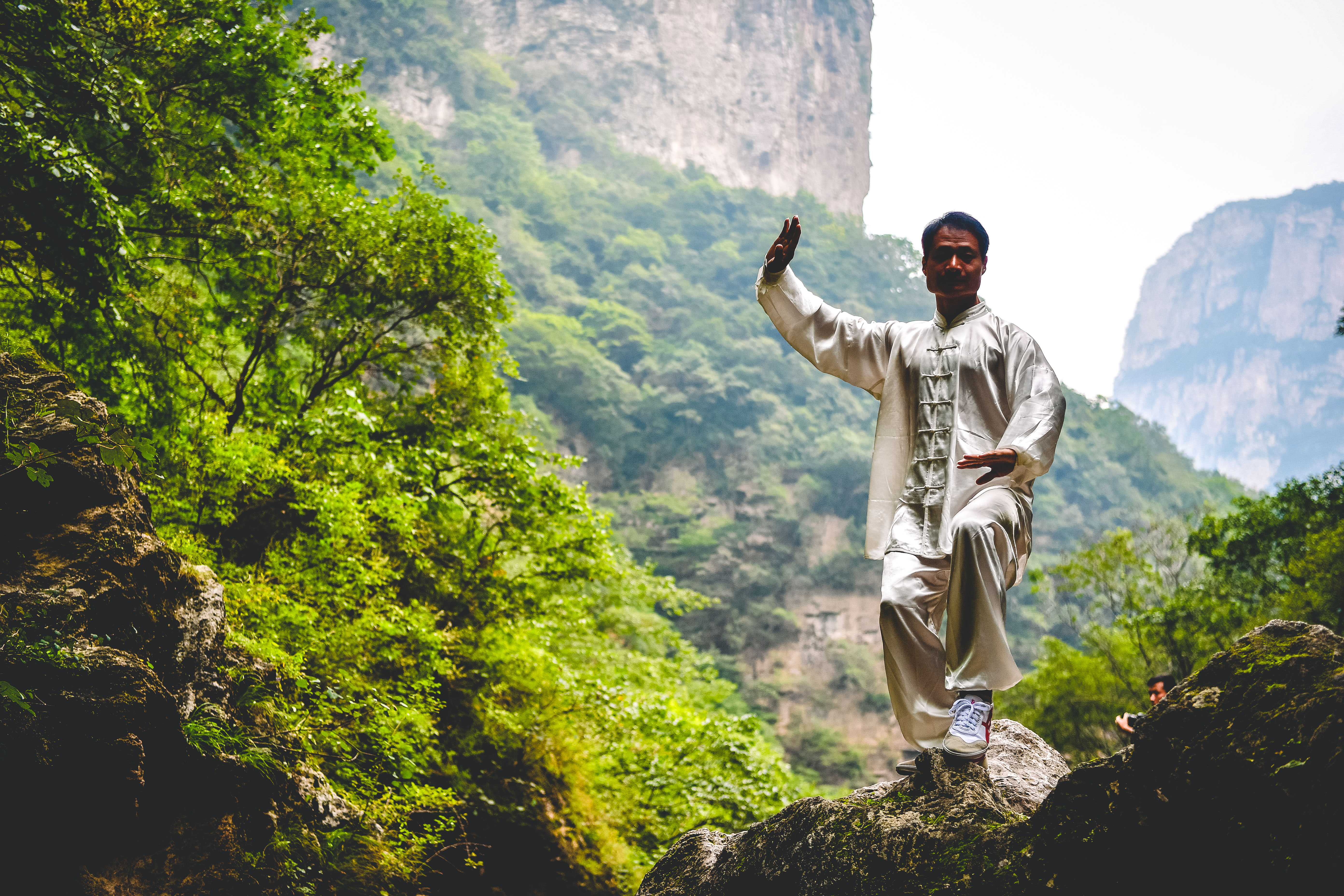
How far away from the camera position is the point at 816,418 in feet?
151

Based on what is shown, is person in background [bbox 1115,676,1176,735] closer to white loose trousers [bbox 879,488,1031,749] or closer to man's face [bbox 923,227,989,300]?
white loose trousers [bbox 879,488,1031,749]

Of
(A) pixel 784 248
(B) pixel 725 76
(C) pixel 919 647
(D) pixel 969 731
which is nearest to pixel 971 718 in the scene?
(D) pixel 969 731

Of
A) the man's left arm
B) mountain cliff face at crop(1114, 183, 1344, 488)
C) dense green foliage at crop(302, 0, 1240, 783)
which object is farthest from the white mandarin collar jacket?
mountain cliff face at crop(1114, 183, 1344, 488)

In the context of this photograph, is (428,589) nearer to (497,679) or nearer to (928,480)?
(497,679)

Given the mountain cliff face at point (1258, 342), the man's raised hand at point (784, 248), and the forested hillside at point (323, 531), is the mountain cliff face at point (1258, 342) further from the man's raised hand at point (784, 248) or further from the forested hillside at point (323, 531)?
the man's raised hand at point (784, 248)

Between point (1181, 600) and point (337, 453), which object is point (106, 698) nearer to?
point (337, 453)

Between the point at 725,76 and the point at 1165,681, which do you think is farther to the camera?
the point at 725,76

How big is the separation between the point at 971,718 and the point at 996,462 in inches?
32.2

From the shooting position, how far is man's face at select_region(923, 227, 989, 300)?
3.08m

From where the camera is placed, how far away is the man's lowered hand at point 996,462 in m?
2.60

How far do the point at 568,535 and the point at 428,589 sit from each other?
54.1 inches

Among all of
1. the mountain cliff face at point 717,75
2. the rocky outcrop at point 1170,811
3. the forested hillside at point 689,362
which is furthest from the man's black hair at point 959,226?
the mountain cliff face at point 717,75

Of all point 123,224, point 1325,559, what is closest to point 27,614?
point 123,224

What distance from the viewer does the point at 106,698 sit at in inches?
107
